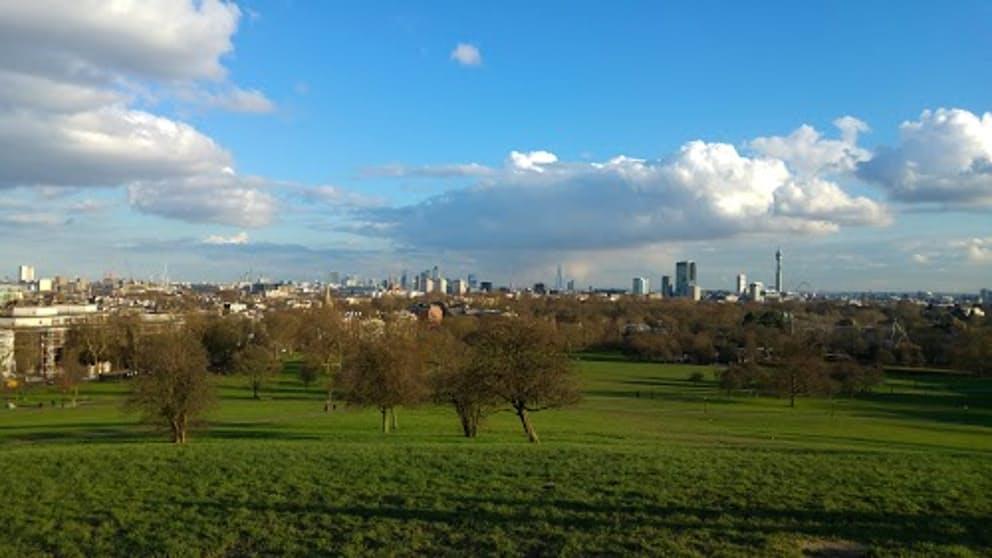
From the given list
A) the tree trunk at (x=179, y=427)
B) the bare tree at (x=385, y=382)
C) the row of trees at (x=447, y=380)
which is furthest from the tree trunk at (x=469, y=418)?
the tree trunk at (x=179, y=427)

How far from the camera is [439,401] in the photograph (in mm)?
43938

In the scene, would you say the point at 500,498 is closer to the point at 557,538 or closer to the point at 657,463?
the point at 557,538

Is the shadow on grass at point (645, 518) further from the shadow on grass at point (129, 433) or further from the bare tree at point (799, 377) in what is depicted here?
the bare tree at point (799, 377)

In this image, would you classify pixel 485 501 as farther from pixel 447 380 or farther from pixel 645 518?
pixel 447 380

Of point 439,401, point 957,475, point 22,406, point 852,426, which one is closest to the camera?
point 957,475

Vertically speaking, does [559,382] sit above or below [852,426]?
above

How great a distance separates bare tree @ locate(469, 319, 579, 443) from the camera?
3706 centimetres

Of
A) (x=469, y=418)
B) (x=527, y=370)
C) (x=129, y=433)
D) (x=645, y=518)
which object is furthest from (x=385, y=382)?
(x=645, y=518)

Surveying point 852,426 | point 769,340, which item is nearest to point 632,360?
point 769,340

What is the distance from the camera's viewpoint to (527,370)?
37.2 metres

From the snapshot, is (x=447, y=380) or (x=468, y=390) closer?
(x=468, y=390)

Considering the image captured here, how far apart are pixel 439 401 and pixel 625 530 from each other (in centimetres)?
3073

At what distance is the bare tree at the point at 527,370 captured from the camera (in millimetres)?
37062

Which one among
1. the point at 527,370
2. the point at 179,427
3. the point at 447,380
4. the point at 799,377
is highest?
the point at 527,370
